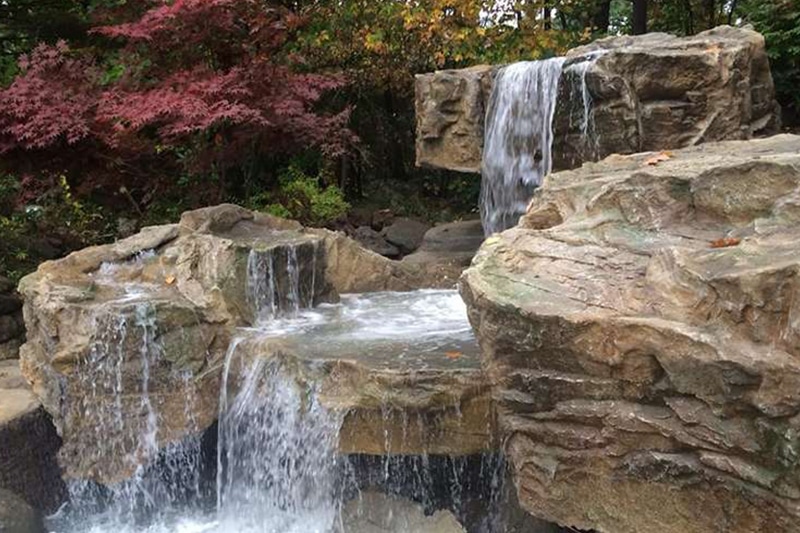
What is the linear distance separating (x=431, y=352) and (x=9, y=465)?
10.9ft

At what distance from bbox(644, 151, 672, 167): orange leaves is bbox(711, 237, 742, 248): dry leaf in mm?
1292

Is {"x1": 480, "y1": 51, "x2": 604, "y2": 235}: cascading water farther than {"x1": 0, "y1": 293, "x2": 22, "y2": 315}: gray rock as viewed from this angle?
No

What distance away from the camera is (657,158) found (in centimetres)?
529

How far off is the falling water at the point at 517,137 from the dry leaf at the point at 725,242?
387cm

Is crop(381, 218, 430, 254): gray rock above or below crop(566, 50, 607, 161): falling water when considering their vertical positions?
below

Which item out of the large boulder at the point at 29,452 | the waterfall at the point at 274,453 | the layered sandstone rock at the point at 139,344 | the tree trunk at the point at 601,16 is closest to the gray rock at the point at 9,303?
the layered sandstone rock at the point at 139,344

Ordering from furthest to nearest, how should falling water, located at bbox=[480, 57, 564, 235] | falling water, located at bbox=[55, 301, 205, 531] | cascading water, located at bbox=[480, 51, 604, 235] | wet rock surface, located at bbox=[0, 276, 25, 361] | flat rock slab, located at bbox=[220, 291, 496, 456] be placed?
wet rock surface, located at bbox=[0, 276, 25, 361] → falling water, located at bbox=[480, 57, 564, 235] → cascading water, located at bbox=[480, 51, 604, 235] → falling water, located at bbox=[55, 301, 205, 531] → flat rock slab, located at bbox=[220, 291, 496, 456]

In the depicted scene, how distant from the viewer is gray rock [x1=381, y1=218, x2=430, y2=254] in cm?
1031

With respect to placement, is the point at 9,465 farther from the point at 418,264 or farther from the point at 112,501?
the point at 418,264

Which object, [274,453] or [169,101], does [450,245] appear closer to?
[169,101]

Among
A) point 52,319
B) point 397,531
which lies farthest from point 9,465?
point 397,531

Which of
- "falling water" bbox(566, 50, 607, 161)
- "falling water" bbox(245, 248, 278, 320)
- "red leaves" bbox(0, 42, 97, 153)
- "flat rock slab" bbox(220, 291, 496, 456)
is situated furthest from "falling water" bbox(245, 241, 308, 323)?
"red leaves" bbox(0, 42, 97, 153)

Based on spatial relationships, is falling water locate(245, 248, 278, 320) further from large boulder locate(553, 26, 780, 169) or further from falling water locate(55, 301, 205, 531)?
large boulder locate(553, 26, 780, 169)

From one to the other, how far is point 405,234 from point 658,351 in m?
7.11
